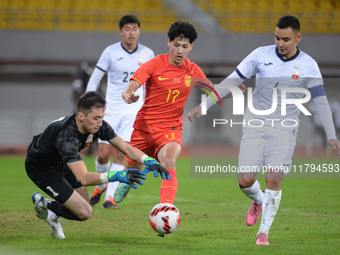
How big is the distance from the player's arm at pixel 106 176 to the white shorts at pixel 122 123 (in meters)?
3.27

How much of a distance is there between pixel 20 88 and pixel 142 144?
732 inches

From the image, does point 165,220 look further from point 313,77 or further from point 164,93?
point 313,77

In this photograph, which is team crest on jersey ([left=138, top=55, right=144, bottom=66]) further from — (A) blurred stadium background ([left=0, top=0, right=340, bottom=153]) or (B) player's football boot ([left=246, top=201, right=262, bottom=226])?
(A) blurred stadium background ([left=0, top=0, right=340, bottom=153])

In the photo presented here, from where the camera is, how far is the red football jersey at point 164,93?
580 centimetres

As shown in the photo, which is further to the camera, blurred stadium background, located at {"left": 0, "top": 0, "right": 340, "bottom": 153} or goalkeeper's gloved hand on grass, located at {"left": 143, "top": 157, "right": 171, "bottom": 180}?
blurred stadium background, located at {"left": 0, "top": 0, "right": 340, "bottom": 153}

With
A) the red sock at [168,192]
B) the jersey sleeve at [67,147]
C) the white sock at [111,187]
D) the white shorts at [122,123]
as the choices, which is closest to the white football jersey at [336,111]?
the white shorts at [122,123]

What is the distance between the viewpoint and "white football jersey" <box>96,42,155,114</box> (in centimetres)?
789

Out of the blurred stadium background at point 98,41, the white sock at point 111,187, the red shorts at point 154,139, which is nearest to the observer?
the red shorts at point 154,139

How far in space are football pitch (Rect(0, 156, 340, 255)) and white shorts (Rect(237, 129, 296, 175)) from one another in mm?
806

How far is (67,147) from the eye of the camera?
468 cm

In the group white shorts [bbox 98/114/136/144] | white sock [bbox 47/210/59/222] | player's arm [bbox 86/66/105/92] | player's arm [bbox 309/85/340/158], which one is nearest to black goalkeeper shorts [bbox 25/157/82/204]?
white sock [bbox 47/210/59/222]

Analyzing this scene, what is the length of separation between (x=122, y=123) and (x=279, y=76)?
3.46 meters

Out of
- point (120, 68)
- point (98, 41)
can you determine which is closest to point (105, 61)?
point (120, 68)

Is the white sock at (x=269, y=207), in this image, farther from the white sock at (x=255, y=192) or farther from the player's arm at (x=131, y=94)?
the player's arm at (x=131, y=94)
